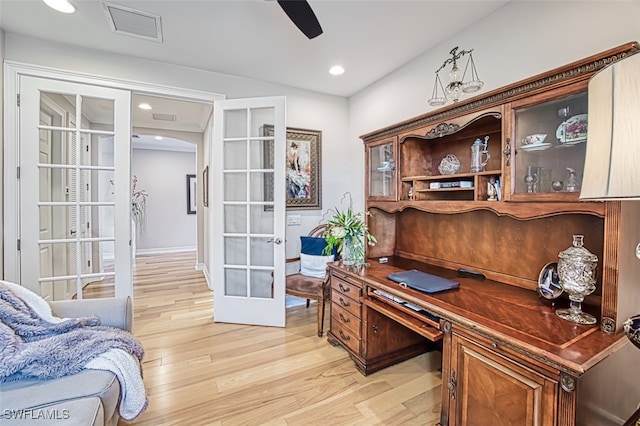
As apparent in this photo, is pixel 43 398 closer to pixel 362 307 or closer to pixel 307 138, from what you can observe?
pixel 362 307

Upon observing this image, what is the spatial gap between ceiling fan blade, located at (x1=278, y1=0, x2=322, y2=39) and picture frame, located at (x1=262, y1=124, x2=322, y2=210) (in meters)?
1.66

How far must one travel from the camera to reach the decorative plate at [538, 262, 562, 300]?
4.67ft

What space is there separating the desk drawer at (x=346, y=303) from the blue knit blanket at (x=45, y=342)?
4.55ft

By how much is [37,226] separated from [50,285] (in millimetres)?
552

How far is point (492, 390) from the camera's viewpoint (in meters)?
1.20

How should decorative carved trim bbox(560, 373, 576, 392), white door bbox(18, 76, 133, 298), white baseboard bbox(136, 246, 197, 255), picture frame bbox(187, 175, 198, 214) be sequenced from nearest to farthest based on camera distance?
decorative carved trim bbox(560, 373, 576, 392), white door bbox(18, 76, 133, 298), white baseboard bbox(136, 246, 197, 255), picture frame bbox(187, 175, 198, 214)

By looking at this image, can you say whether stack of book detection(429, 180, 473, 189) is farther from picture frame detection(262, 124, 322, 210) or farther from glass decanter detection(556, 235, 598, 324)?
picture frame detection(262, 124, 322, 210)

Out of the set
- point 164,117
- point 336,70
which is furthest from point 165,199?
point 336,70

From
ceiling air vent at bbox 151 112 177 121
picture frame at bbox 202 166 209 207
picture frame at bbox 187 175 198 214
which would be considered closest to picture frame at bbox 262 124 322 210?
picture frame at bbox 202 166 209 207

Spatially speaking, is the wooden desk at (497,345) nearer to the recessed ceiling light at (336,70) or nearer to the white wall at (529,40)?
the white wall at (529,40)

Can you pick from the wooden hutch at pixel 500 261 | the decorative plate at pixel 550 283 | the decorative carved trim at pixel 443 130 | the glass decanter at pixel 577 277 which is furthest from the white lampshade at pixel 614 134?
the decorative carved trim at pixel 443 130

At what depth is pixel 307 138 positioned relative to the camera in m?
3.42

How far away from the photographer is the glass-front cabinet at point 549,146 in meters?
1.27

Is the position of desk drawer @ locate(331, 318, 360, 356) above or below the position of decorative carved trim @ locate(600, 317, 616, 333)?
below
